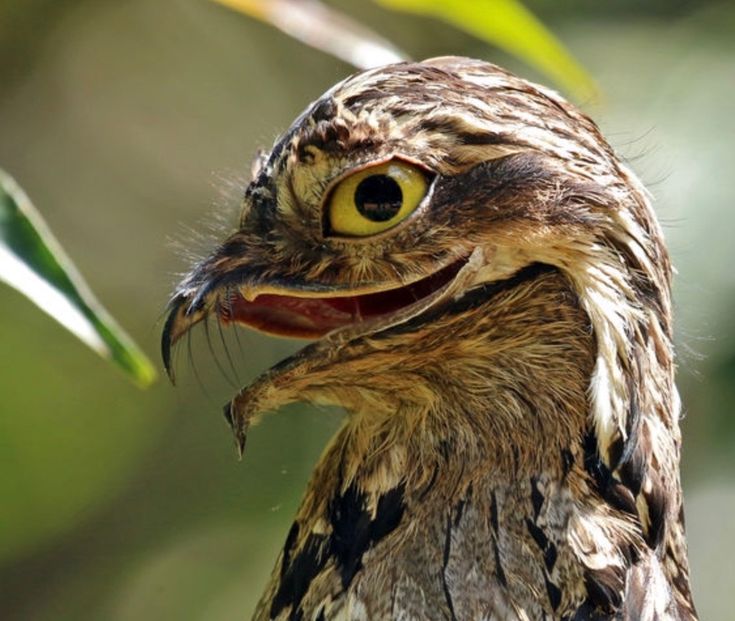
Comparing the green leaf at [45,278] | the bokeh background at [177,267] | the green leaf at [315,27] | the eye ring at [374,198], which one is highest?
the green leaf at [315,27]

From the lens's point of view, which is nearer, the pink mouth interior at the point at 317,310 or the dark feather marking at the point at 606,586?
the dark feather marking at the point at 606,586

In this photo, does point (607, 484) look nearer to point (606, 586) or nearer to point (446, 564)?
point (606, 586)

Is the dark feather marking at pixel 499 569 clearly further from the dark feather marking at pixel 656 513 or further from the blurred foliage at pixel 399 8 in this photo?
the blurred foliage at pixel 399 8

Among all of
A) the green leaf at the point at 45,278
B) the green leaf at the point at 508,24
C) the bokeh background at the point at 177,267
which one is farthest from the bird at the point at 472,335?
the bokeh background at the point at 177,267

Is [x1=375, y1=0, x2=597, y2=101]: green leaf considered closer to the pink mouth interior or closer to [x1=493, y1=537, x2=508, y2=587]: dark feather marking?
the pink mouth interior

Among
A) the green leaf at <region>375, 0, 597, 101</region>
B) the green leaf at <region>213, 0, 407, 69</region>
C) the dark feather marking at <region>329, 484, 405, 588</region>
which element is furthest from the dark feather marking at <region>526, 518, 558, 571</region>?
the green leaf at <region>375, 0, 597, 101</region>

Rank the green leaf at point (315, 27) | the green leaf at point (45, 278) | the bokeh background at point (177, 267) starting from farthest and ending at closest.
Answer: the bokeh background at point (177, 267), the green leaf at point (315, 27), the green leaf at point (45, 278)

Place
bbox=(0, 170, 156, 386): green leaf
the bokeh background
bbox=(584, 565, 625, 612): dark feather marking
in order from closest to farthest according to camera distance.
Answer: bbox=(0, 170, 156, 386): green leaf < bbox=(584, 565, 625, 612): dark feather marking < the bokeh background
